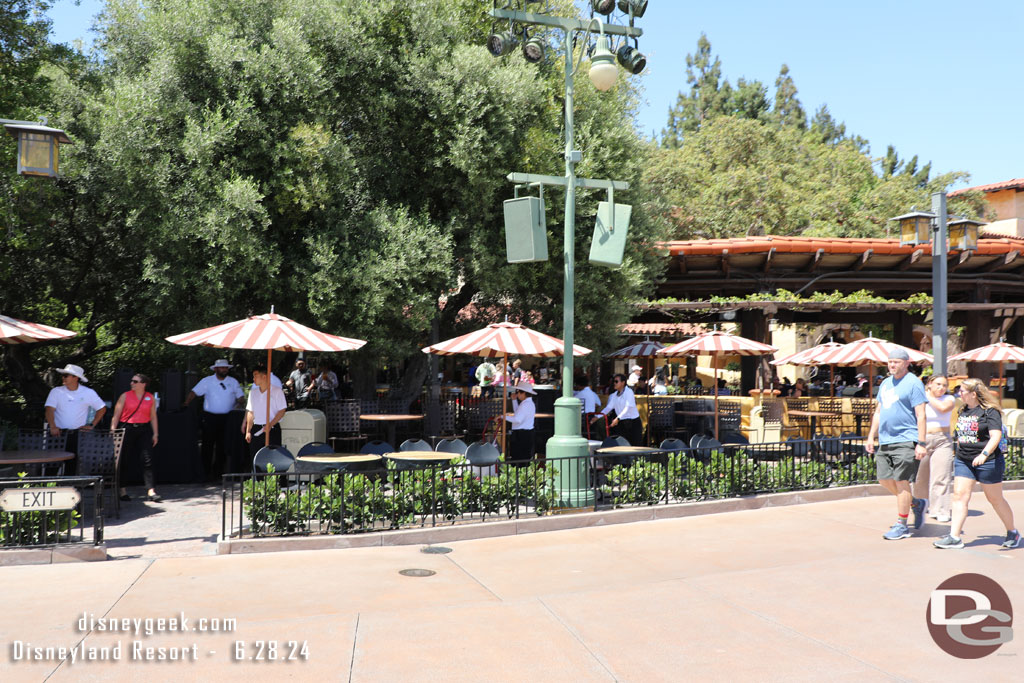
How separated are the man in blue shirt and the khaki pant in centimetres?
38

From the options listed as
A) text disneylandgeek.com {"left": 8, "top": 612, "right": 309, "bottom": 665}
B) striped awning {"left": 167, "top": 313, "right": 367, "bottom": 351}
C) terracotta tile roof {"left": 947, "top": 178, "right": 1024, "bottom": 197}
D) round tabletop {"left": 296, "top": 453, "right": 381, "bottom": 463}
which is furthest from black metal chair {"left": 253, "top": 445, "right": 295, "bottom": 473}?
terracotta tile roof {"left": 947, "top": 178, "right": 1024, "bottom": 197}

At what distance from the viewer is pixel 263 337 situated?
9.86 meters

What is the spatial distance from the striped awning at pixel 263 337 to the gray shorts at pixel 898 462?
647cm

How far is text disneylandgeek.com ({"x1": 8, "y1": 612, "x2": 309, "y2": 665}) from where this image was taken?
15.8 ft

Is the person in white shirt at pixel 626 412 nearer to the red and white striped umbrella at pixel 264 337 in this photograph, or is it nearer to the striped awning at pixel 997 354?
the red and white striped umbrella at pixel 264 337

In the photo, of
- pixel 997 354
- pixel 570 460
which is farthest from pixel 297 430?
pixel 997 354

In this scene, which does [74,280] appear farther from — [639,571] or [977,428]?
[977,428]

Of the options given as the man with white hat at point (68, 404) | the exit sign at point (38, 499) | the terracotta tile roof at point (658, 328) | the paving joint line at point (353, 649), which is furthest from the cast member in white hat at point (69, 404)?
the terracotta tile roof at point (658, 328)

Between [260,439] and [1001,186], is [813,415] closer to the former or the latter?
[260,439]

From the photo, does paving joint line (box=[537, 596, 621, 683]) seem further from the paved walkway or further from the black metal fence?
the black metal fence

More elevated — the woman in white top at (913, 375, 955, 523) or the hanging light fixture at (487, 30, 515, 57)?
the hanging light fixture at (487, 30, 515, 57)

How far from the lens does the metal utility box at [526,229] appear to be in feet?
30.6

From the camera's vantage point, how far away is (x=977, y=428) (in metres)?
7.60

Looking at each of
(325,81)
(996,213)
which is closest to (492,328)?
(325,81)
